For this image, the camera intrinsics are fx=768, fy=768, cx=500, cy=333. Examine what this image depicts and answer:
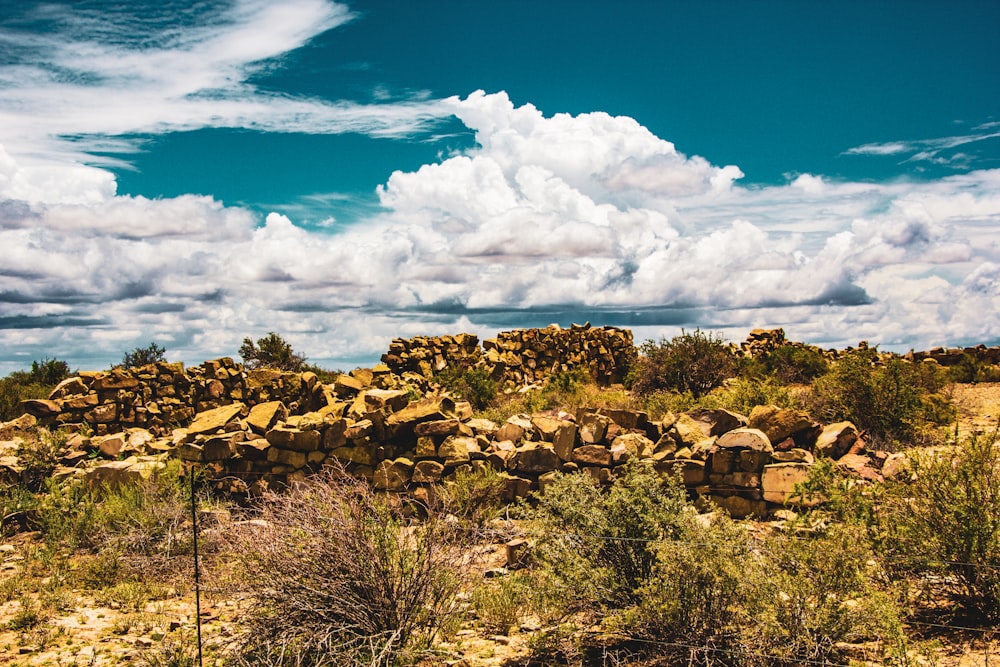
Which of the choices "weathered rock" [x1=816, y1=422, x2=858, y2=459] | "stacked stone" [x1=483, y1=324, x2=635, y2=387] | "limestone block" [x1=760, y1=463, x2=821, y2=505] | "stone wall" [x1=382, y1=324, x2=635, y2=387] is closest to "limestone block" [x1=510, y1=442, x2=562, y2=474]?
"limestone block" [x1=760, y1=463, x2=821, y2=505]

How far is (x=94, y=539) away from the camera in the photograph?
11.2 meters

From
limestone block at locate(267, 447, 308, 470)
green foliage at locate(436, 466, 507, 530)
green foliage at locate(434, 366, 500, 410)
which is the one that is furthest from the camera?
green foliage at locate(434, 366, 500, 410)

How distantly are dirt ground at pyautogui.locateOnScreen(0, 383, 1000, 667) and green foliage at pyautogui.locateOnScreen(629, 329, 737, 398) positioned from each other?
1231cm

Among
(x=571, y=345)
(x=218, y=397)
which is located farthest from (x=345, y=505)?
(x=571, y=345)

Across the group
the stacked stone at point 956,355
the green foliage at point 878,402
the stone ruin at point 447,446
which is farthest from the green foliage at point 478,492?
the stacked stone at point 956,355

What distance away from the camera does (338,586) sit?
23.8ft

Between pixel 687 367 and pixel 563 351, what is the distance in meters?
6.93

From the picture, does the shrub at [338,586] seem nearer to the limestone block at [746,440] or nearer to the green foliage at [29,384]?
the limestone block at [746,440]

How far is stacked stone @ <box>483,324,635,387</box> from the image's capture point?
26.4m

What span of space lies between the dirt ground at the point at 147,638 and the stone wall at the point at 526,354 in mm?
14726

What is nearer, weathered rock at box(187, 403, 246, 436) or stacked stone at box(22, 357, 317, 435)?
weathered rock at box(187, 403, 246, 436)

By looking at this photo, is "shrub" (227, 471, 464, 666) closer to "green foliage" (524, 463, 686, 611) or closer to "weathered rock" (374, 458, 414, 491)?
"green foliage" (524, 463, 686, 611)

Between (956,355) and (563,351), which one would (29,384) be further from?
(956,355)

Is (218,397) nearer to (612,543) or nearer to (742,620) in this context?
(612,543)
